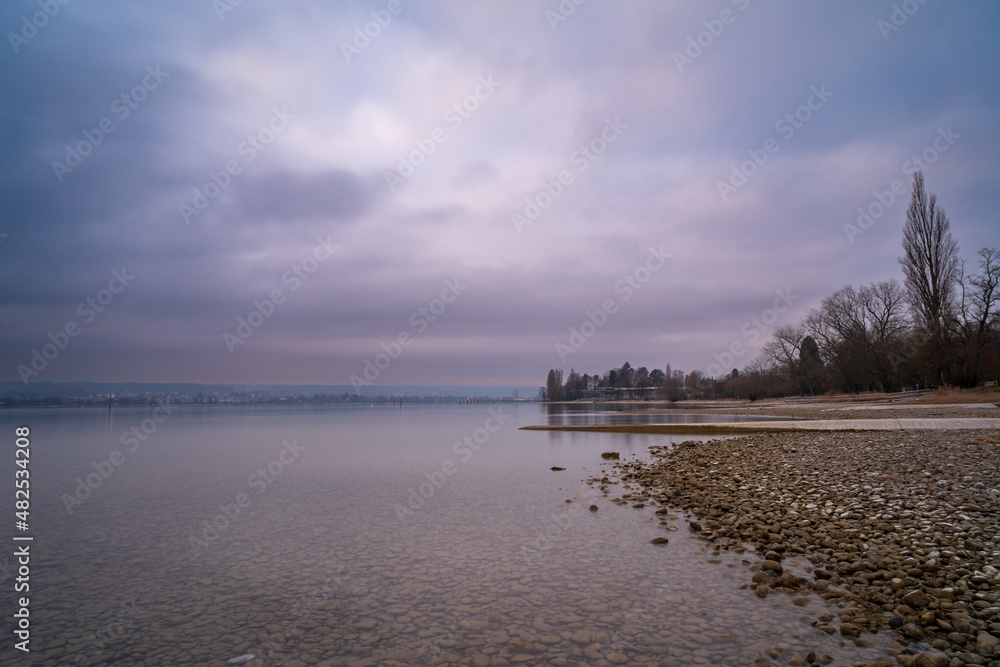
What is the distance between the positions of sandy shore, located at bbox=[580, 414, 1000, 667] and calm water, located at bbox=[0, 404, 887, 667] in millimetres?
549

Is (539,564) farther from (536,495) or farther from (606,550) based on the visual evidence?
(536,495)

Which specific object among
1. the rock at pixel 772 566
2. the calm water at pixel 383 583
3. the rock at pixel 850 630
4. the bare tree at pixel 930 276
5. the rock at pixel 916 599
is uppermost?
the bare tree at pixel 930 276

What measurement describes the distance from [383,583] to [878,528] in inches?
309

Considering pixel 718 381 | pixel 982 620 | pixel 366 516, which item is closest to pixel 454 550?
pixel 366 516

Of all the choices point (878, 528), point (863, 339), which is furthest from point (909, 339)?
point (878, 528)

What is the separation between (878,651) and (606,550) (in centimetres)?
456

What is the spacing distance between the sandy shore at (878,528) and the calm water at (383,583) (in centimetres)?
55

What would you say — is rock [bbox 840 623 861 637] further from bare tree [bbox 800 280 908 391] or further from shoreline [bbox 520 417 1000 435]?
bare tree [bbox 800 280 908 391]

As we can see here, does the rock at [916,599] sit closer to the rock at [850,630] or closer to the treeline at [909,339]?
the rock at [850,630]

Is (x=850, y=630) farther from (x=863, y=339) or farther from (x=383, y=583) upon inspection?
(x=863, y=339)

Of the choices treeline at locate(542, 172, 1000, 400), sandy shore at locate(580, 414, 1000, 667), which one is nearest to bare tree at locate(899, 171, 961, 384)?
treeline at locate(542, 172, 1000, 400)

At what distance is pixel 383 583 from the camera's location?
25.5ft

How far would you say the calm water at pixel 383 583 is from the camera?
5.66 meters

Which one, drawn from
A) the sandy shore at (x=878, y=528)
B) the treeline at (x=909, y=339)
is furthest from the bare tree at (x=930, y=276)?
the sandy shore at (x=878, y=528)
